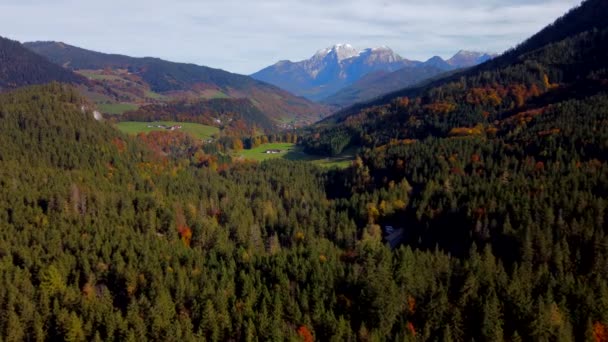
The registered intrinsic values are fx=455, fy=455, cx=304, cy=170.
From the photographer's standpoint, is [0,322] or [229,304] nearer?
[0,322]

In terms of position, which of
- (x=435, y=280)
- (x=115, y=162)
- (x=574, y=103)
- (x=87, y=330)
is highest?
(x=574, y=103)

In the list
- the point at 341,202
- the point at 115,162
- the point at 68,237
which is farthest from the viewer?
the point at 115,162

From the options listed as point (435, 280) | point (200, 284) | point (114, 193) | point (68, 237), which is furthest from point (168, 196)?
point (435, 280)

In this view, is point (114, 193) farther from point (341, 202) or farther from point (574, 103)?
point (574, 103)

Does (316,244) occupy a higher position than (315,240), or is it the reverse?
(316,244)

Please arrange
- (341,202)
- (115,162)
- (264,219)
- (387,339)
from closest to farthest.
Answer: (387,339)
(264,219)
(341,202)
(115,162)

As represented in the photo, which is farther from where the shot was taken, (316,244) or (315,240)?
(315,240)

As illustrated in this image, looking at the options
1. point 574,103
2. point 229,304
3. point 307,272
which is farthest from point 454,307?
point 574,103

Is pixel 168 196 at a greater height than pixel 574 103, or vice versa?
pixel 574 103

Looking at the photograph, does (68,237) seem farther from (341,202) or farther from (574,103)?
(574,103)
